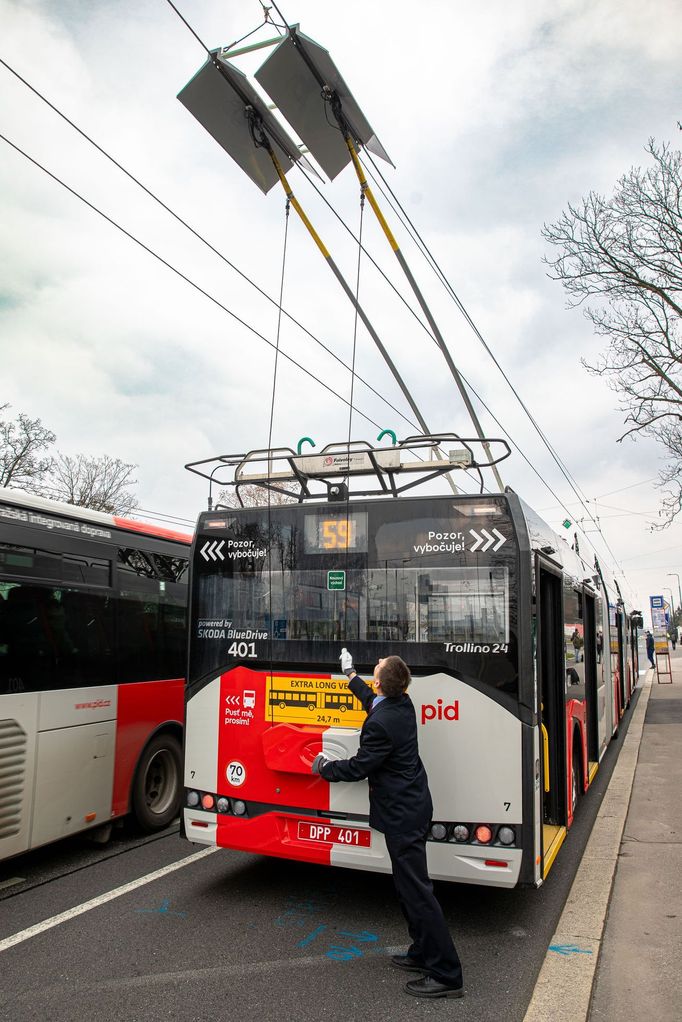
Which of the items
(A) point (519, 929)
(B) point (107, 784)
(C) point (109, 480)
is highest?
(C) point (109, 480)

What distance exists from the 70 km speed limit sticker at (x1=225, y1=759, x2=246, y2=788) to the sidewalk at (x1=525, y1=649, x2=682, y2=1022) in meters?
2.26

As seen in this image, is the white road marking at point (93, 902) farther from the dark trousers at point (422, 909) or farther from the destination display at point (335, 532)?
the destination display at point (335, 532)

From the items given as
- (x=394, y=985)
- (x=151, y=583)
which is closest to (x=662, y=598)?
(x=151, y=583)

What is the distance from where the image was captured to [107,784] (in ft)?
22.5

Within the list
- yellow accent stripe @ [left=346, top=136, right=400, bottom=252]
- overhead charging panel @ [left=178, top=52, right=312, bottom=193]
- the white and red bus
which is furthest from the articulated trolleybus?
overhead charging panel @ [left=178, top=52, right=312, bottom=193]

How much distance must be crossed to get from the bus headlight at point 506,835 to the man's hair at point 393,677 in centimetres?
115

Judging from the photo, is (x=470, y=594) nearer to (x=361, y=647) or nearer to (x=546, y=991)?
(x=361, y=647)

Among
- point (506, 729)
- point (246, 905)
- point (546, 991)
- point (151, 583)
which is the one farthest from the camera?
point (151, 583)

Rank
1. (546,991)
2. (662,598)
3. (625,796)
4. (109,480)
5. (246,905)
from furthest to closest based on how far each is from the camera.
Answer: (109,480)
(662,598)
(625,796)
(246,905)
(546,991)

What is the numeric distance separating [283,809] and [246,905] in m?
0.86

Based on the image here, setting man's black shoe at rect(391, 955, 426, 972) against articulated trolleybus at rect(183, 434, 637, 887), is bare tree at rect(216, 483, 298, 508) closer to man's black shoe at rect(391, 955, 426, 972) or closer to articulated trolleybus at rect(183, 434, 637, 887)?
articulated trolleybus at rect(183, 434, 637, 887)

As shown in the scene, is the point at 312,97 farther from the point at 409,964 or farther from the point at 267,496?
the point at 409,964

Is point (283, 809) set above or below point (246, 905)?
above

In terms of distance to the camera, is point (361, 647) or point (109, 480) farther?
point (109, 480)
